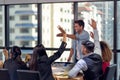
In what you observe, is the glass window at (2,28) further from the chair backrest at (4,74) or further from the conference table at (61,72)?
the chair backrest at (4,74)

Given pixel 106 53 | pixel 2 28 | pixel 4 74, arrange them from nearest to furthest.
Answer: pixel 4 74
pixel 106 53
pixel 2 28

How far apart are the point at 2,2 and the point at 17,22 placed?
581 millimetres

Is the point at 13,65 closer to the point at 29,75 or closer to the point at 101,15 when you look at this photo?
the point at 29,75

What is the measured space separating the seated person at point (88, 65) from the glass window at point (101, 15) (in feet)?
8.06

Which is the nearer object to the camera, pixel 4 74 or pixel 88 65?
pixel 88 65

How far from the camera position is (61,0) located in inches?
242

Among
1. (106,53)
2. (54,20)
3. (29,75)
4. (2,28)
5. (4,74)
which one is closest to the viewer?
(29,75)

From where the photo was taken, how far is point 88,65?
3428 mm

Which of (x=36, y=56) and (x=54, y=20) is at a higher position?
(x=54, y=20)

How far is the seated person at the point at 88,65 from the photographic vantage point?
3419 mm

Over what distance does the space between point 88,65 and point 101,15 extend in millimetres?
2813

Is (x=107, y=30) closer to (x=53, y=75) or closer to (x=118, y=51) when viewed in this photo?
(x=118, y=51)

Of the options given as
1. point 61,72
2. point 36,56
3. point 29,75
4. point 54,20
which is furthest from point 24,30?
point 29,75

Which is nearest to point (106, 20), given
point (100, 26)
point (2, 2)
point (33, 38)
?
point (100, 26)
